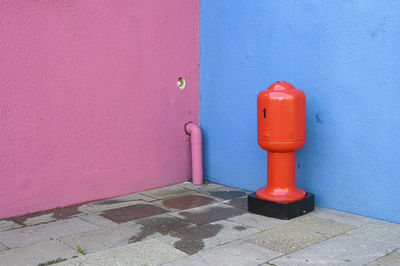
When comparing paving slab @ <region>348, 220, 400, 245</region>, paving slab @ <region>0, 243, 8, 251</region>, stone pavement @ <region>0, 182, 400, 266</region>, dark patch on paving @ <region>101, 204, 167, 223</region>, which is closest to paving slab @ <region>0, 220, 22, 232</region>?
stone pavement @ <region>0, 182, 400, 266</region>

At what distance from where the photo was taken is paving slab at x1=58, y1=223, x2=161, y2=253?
3.21m

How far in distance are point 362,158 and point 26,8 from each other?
3.38 meters

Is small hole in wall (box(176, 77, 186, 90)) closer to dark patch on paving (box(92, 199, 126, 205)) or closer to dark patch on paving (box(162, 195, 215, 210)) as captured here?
dark patch on paving (box(162, 195, 215, 210))

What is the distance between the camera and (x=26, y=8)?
12.7ft

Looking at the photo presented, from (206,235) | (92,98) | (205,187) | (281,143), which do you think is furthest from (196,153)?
(206,235)

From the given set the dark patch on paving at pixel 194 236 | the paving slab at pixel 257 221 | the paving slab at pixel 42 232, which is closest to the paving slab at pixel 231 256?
the dark patch on paving at pixel 194 236

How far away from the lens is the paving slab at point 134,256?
288 centimetres

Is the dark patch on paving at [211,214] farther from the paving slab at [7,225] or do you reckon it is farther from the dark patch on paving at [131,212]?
the paving slab at [7,225]

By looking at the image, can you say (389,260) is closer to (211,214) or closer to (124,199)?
(211,214)

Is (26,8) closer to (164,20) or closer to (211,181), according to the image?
(164,20)

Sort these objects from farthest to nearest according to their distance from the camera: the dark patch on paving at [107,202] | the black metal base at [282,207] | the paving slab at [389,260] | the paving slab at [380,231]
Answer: the dark patch on paving at [107,202] < the black metal base at [282,207] < the paving slab at [380,231] < the paving slab at [389,260]

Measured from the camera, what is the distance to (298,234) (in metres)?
3.40

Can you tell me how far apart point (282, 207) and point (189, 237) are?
3.06 ft

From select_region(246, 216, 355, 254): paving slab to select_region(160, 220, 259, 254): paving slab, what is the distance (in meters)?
0.16
